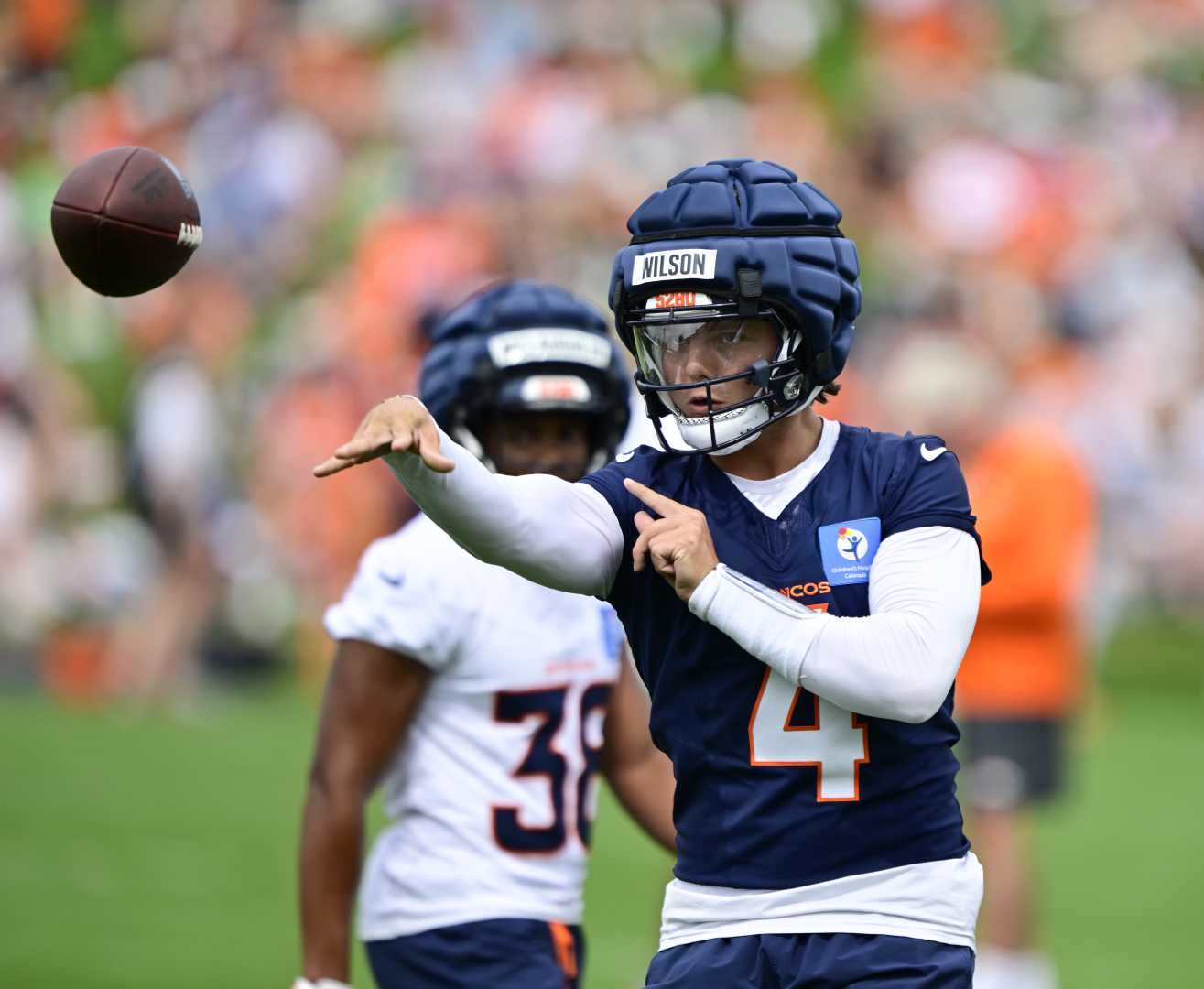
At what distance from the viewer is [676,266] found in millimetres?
3225

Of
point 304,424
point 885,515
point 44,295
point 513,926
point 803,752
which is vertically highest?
point 44,295

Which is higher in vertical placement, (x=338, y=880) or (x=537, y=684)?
(x=537, y=684)

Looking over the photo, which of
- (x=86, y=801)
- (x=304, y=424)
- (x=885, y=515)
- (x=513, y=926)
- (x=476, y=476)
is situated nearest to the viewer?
(x=476, y=476)

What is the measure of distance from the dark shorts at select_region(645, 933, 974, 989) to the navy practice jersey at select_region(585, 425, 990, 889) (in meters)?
0.09

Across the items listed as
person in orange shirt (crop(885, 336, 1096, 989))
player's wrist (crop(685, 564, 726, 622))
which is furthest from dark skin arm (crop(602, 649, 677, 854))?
person in orange shirt (crop(885, 336, 1096, 989))

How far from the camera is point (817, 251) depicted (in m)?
3.26

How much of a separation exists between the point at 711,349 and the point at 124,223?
1.09m

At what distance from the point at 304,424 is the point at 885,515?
36.2 ft

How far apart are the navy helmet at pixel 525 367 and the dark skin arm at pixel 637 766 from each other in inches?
19.3

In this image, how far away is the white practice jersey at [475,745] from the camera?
3.85 meters

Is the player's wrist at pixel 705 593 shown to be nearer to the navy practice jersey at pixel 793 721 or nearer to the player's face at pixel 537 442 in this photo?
the navy practice jersey at pixel 793 721

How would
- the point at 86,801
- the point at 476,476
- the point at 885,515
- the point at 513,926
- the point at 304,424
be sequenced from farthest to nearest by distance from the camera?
the point at 304,424 → the point at 86,801 → the point at 513,926 → the point at 885,515 → the point at 476,476

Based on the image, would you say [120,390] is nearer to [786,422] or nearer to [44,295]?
[44,295]

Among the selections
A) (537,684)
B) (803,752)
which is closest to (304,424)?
(537,684)
